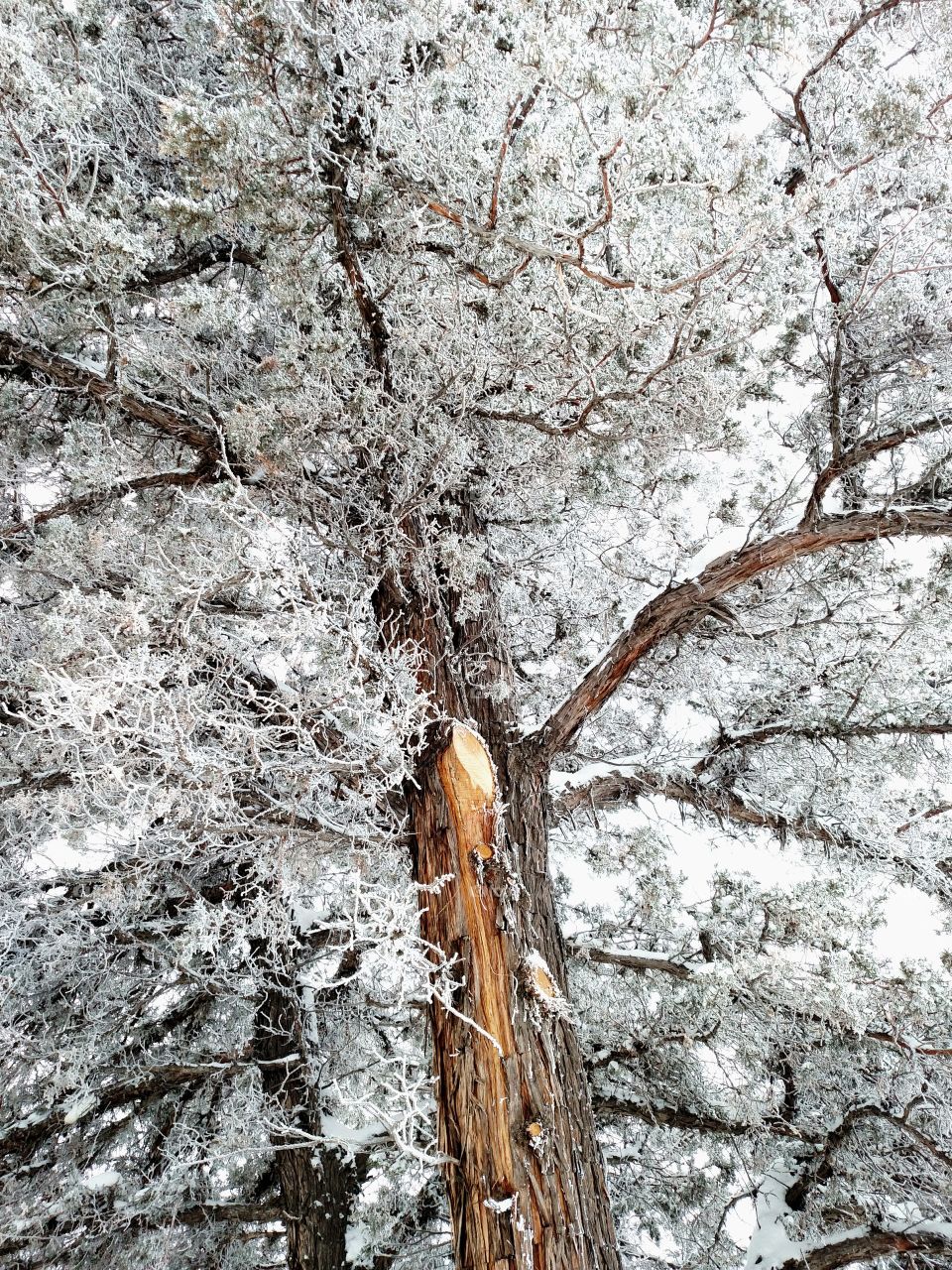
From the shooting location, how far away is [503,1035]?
2.79 meters

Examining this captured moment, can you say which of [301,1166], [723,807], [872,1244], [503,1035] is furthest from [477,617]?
[872,1244]

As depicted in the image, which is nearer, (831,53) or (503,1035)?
(503,1035)

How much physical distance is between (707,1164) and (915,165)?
647cm

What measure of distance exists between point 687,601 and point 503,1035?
2067 mm

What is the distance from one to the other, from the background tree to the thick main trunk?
0.06ft

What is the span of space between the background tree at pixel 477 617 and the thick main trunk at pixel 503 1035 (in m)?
0.02

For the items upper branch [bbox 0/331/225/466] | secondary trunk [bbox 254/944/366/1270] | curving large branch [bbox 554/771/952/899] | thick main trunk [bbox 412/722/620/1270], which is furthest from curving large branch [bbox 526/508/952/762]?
secondary trunk [bbox 254/944/366/1270]

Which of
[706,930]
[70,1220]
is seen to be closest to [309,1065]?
[70,1220]

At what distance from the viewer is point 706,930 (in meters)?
4.69

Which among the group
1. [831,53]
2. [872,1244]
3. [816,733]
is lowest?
[872,1244]

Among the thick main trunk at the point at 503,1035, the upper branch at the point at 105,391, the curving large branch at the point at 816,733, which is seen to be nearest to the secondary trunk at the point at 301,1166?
the thick main trunk at the point at 503,1035

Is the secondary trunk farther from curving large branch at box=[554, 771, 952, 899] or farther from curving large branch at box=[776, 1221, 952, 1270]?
curving large branch at box=[776, 1221, 952, 1270]

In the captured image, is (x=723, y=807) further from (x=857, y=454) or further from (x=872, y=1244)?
(x=872, y=1244)

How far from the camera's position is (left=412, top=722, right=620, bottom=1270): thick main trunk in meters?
2.51
